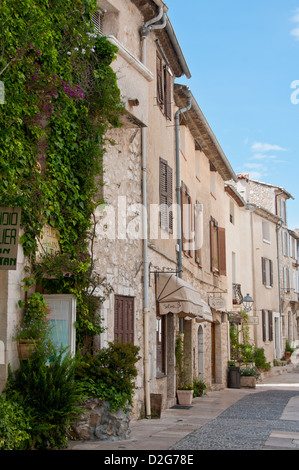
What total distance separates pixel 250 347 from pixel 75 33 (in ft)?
57.1

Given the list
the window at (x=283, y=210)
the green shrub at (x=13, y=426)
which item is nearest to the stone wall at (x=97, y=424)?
the green shrub at (x=13, y=426)

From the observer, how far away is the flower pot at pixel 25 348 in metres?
7.44

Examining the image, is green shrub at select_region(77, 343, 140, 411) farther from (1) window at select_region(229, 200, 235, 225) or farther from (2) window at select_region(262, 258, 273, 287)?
(2) window at select_region(262, 258, 273, 287)

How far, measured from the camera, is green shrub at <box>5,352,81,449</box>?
7.11m

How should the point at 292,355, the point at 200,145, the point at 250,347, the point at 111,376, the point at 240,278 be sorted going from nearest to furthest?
the point at 111,376 < the point at 200,145 < the point at 250,347 < the point at 240,278 < the point at 292,355

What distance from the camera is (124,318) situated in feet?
34.1

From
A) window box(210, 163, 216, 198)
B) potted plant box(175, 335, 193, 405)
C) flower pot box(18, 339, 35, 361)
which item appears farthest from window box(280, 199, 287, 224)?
flower pot box(18, 339, 35, 361)

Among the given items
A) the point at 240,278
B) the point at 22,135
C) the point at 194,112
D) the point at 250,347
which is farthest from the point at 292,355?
the point at 22,135

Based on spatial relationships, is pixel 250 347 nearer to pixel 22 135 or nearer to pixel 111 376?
pixel 111 376

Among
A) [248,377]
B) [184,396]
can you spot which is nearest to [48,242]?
[184,396]

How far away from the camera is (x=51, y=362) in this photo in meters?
7.50

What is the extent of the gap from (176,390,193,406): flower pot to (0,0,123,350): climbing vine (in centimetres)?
577

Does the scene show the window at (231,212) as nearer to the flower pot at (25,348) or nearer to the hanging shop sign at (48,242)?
the hanging shop sign at (48,242)

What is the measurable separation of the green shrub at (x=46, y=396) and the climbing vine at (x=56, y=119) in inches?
50.7
